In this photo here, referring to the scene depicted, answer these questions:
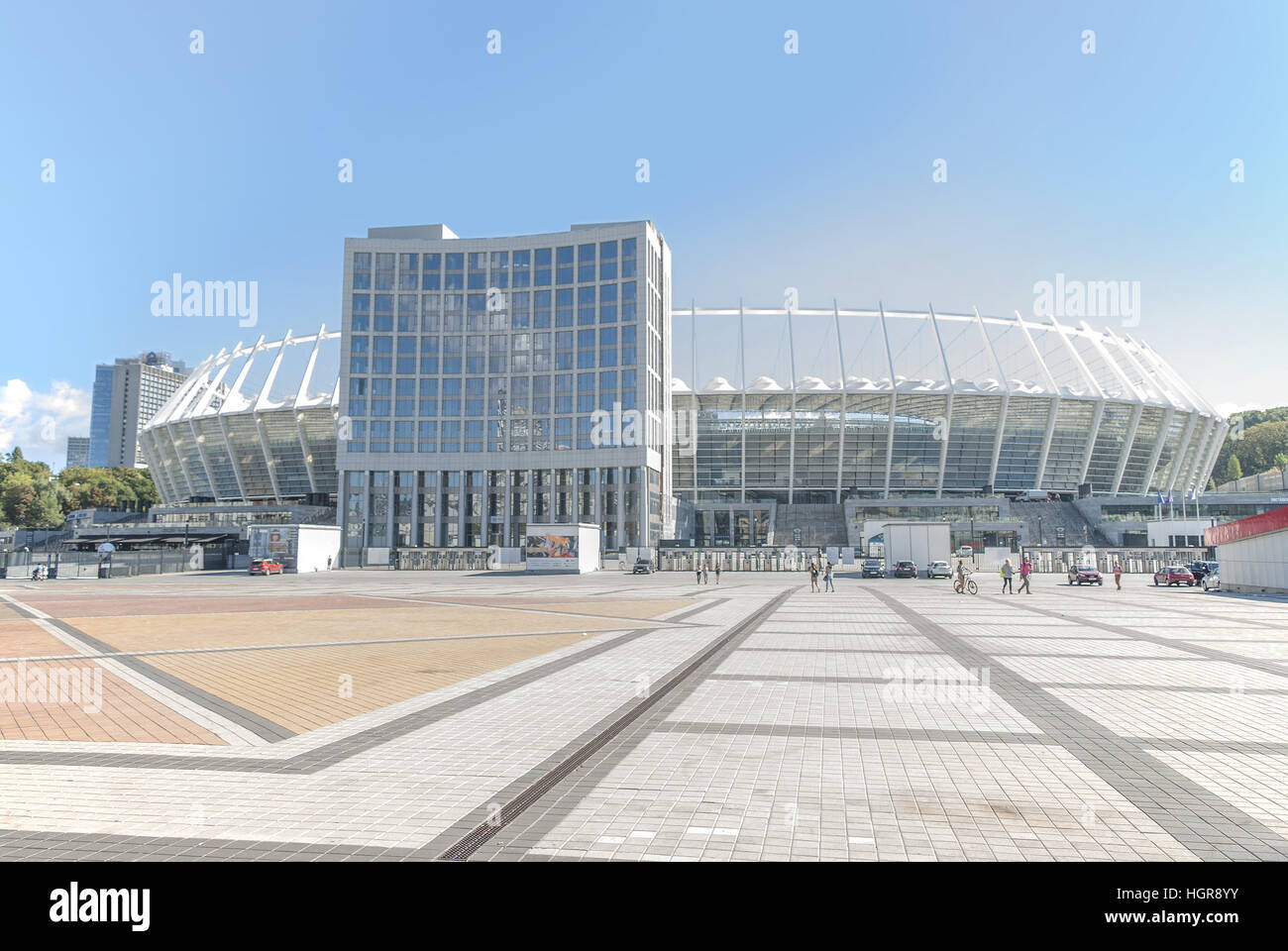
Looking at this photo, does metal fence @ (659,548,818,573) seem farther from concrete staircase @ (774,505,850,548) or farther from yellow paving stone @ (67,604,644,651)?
yellow paving stone @ (67,604,644,651)

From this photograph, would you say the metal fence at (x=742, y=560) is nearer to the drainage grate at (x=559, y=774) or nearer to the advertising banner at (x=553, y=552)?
the advertising banner at (x=553, y=552)

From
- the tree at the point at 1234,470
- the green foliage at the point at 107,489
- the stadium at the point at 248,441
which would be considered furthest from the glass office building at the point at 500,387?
the tree at the point at 1234,470

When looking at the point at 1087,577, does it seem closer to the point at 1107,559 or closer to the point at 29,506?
the point at 1107,559

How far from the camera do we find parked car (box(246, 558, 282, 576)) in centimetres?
5500

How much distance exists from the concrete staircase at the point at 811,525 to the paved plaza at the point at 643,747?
6753 centimetres

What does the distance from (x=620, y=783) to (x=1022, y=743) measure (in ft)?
14.2

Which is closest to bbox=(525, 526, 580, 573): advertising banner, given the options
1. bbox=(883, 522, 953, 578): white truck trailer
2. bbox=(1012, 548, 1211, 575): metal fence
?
bbox=(883, 522, 953, 578): white truck trailer

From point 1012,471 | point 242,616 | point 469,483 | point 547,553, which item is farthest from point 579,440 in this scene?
point 242,616

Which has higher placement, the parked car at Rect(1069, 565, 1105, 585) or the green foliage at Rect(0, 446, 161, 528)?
the green foliage at Rect(0, 446, 161, 528)

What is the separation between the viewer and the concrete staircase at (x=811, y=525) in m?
84.7

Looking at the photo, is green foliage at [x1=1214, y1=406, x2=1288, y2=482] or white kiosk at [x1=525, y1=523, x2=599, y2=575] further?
green foliage at [x1=1214, y1=406, x2=1288, y2=482]

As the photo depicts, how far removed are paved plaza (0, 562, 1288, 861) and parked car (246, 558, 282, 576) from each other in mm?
39998
